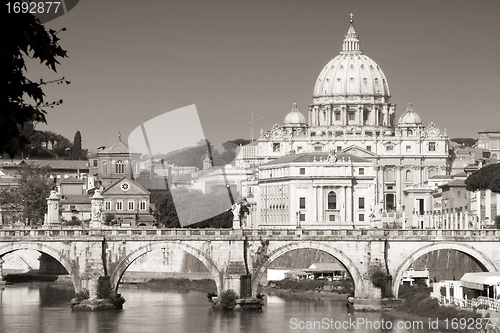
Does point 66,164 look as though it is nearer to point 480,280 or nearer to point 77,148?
point 77,148

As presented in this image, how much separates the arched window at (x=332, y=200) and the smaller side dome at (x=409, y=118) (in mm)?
39143

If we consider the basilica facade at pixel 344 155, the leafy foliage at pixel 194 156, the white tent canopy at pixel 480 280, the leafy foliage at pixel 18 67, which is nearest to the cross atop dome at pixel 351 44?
the basilica facade at pixel 344 155

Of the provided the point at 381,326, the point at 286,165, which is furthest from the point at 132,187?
the point at 381,326

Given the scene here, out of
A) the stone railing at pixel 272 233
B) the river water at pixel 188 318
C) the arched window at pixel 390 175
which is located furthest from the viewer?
the arched window at pixel 390 175

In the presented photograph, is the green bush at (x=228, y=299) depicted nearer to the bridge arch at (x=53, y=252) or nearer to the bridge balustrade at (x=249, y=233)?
the bridge balustrade at (x=249, y=233)

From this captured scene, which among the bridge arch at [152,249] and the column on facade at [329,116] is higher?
the column on facade at [329,116]

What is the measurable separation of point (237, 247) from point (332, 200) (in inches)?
2727

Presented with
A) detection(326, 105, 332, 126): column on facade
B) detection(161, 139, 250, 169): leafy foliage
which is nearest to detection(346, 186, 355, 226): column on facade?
detection(161, 139, 250, 169): leafy foliage

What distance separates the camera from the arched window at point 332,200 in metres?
127

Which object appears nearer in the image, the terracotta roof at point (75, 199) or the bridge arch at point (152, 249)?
the bridge arch at point (152, 249)

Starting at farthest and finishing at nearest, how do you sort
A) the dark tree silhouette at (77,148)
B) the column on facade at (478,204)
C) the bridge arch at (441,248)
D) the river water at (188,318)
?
1. the dark tree silhouette at (77,148)
2. the column on facade at (478,204)
3. the bridge arch at (441,248)
4. the river water at (188,318)

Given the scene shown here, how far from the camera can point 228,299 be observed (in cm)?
5712

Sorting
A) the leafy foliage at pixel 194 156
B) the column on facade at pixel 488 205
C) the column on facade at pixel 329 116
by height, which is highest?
the column on facade at pixel 329 116

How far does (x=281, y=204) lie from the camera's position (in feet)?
422
